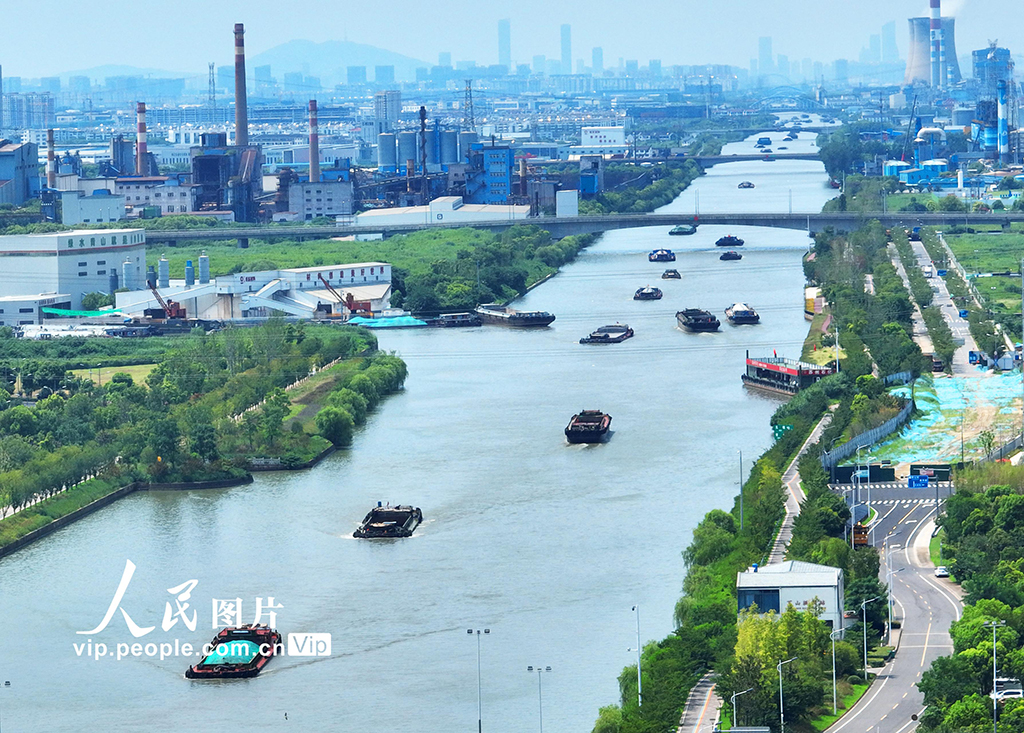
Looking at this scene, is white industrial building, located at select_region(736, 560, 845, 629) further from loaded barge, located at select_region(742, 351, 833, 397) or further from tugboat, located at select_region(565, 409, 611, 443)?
loaded barge, located at select_region(742, 351, 833, 397)

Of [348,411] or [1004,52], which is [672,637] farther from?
[1004,52]

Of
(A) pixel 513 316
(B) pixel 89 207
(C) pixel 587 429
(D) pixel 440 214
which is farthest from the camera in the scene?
(D) pixel 440 214

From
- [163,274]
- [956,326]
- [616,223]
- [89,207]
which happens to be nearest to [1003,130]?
[616,223]

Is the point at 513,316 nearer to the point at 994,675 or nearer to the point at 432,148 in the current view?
the point at 994,675

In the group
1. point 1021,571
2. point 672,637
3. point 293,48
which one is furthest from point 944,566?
point 293,48

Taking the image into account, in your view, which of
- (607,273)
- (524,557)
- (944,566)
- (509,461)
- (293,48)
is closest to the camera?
(944,566)

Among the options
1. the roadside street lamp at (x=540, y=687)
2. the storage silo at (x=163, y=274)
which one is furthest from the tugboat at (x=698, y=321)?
the roadside street lamp at (x=540, y=687)

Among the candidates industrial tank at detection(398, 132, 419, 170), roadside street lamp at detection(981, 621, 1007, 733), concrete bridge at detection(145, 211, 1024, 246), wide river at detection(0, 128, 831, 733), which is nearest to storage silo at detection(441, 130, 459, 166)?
industrial tank at detection(398, 132, 419, 170)
